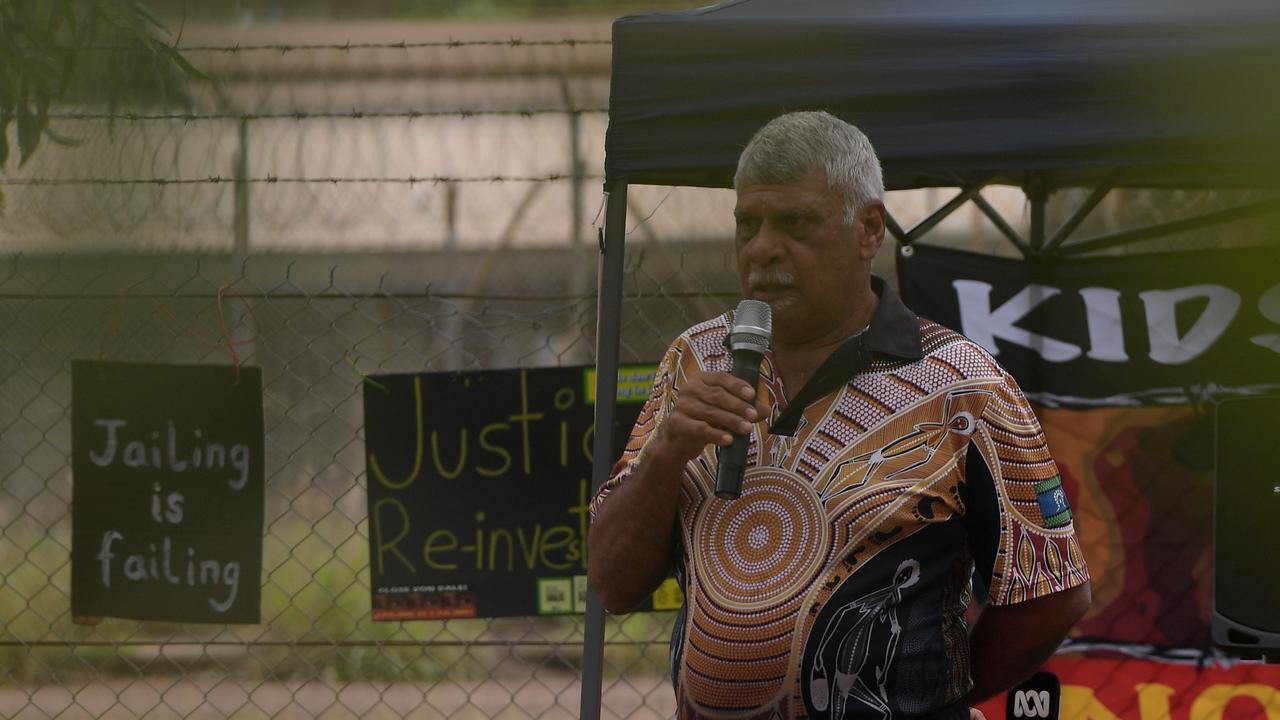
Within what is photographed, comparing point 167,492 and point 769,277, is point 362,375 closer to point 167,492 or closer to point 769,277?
point 167,492

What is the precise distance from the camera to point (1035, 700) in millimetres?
3111

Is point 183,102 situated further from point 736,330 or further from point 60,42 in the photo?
point 736,330

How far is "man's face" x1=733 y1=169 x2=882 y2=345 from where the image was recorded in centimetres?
192

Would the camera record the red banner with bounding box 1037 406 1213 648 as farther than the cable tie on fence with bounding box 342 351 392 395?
No

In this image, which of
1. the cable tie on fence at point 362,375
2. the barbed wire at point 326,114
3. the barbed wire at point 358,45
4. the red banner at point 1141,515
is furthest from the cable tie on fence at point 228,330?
the red banner at point 1141,515

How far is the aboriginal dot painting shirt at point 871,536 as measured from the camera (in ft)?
6.11

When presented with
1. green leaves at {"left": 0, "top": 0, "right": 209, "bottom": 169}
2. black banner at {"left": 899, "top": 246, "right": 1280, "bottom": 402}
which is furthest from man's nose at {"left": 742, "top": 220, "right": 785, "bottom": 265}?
green leaves at {"left": 0, "top": 0, "right": 209, "bottom": 169}

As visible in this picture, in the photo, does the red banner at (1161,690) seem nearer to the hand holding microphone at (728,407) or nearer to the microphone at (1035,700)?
the microphone at (1035,700)

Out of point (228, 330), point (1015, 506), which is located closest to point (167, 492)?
point (228, 330)

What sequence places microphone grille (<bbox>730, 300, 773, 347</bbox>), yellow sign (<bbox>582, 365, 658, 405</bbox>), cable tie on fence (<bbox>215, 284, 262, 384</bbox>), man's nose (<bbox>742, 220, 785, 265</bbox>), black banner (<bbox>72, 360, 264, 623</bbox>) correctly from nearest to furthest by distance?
microphone grille (<bbox>730, 300, 773, 347</bbox>)
man's nose (<bbox>742, 220, 785, 265</bbox>)
yellow sign (<bbox>582, 365, 658, 405</bbox>)
black banner (<bbox>72, 360, 264, 623</bbox>)
cable tie on fence (<bbox>215, 284, 262, 384</bbox>)

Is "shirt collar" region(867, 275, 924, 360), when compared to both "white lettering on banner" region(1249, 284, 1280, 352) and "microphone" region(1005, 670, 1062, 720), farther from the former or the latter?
"white lettering on banner" region(1249, 284, 1280, 352)

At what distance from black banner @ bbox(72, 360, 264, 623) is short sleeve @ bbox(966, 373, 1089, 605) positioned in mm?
2342

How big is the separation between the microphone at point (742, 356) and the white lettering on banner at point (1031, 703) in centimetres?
168

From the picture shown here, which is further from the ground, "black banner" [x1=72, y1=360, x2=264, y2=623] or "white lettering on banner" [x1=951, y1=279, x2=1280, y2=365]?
"white lettering on banner" [x1=951, y1=279, x2=1280, y2=365]
